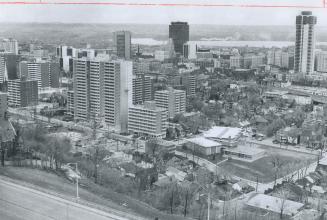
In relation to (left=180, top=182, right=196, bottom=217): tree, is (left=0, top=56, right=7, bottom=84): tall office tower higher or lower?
higher

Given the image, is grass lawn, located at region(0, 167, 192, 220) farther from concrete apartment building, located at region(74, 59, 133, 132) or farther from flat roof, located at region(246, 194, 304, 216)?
concrete apartment building, located at region(74, 59, 133, 132)

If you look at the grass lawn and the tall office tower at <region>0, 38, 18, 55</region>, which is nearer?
the grass lawn

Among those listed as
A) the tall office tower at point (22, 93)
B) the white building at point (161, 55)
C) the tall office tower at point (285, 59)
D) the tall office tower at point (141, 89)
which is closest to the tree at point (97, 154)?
the tall office tower at point (22, 93)

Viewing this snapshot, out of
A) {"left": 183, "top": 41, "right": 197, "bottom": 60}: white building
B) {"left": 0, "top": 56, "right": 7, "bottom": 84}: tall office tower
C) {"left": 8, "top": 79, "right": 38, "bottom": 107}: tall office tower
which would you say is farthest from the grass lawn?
{"left": 183, "top": 41, "right": 197, "bottom": 60}: white building

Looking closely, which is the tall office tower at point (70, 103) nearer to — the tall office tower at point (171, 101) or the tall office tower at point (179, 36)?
the tall office tower at point (171, 101)

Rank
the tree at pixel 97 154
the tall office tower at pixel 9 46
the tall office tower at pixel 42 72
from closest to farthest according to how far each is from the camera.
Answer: the tree at pixel 97 154, the tall office tower at pixel 9 46, the tall office tower at pixel 42 72

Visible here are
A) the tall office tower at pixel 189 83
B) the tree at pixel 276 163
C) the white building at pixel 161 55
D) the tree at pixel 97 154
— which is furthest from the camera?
the tall office tower at pixel 189 83

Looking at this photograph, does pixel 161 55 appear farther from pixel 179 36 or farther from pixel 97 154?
pixel 97 154

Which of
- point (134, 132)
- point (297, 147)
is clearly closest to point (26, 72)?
point (134, 132)
